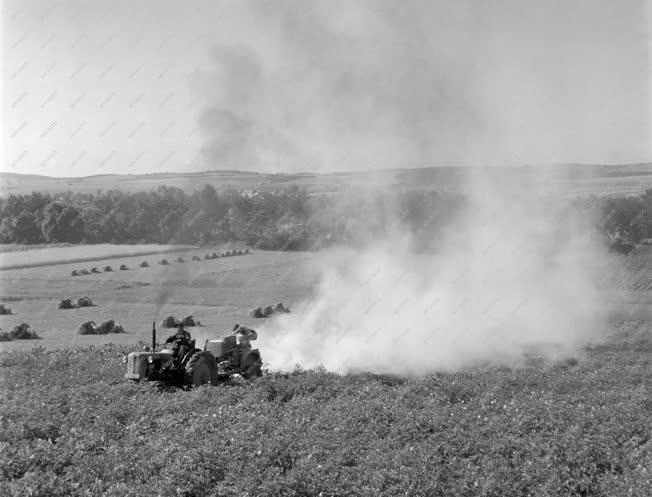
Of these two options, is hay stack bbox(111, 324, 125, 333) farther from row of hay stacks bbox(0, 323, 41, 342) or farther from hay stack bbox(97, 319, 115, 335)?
row of hay stacks bbox(0, 323, 41, 342)

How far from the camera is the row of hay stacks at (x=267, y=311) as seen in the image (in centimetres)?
4069

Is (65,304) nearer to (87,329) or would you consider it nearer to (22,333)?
(87,329)

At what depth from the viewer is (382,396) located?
56.6 ft

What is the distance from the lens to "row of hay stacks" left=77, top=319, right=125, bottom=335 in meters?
34.9

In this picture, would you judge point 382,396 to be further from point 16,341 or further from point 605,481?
point 16,341

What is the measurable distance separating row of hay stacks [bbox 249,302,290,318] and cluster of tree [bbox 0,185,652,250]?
10.0 meters

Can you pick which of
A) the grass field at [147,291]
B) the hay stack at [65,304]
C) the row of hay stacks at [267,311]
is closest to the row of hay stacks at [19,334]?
the grass field at [147,291]

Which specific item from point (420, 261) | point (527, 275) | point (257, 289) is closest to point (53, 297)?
point (257, 289)

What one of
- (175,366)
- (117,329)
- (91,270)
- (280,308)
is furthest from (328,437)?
(91,270)

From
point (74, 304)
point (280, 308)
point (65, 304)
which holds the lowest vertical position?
point (74, 304)

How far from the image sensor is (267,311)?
4128cm

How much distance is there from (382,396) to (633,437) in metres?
5.88

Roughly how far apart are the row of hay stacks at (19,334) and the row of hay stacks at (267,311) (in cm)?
1183

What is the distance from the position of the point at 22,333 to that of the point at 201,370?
17.5m
